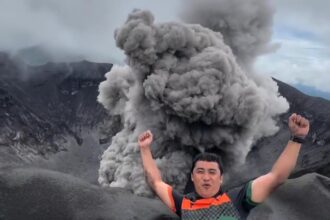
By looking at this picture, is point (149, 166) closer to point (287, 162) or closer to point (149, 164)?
point (149, 164)

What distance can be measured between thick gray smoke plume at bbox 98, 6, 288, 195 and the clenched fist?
2935 cm

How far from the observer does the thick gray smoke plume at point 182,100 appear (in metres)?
35.8

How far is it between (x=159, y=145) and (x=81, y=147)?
11020cm

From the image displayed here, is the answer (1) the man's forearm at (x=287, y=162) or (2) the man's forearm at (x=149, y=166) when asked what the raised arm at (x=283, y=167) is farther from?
(2) the man's forearm at (x=149, y=166)

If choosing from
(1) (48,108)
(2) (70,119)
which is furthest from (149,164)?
(1) (48,108)

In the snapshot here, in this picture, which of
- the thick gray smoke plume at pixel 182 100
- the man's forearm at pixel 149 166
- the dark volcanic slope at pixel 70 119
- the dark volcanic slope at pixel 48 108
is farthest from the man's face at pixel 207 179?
Answer: the dark volcanic slope at pixel 48 108

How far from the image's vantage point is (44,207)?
50.2 feet

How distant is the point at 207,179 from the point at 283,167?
82cm

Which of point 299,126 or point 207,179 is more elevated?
point 299,126

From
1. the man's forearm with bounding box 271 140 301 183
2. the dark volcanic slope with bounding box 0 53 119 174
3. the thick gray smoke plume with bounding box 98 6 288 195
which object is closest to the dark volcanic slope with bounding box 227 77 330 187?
the thick gray smoke plume with bounding box 98 6 288 195

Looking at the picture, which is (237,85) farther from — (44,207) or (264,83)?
(44,207)

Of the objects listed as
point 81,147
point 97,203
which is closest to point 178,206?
point 97,203

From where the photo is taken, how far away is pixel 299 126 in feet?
16.6

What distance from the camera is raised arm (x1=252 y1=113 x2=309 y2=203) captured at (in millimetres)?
5078
